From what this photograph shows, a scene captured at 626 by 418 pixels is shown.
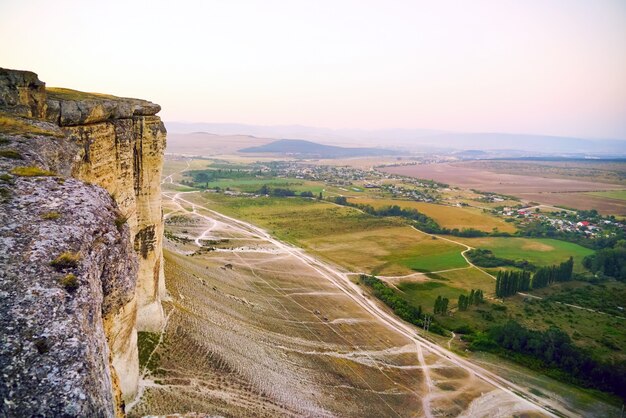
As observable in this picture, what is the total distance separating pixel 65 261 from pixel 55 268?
19cm

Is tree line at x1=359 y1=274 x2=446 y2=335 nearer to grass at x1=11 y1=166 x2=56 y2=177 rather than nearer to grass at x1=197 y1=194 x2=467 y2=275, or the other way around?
grass at x1=197 y1=194 x2=467 y2=275

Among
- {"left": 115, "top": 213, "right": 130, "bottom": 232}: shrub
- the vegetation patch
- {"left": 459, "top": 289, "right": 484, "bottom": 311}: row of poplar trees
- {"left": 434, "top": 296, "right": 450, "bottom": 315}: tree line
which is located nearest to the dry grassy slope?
the vegetation patch

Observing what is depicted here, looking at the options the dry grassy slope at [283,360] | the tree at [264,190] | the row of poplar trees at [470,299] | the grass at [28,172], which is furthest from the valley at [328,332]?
the tree at [264,190]

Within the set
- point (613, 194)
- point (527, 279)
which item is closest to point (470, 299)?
point (527, 279)

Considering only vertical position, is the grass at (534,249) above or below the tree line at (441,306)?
above

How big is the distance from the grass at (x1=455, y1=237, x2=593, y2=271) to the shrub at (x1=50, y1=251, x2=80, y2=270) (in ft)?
276

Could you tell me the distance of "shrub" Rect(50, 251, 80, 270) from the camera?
7391 mm

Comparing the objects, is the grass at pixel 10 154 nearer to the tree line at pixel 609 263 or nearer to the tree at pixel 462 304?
the tree at pixel 462 304

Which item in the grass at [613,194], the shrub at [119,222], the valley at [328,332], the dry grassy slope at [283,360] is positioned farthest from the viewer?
the grass at [613,194]

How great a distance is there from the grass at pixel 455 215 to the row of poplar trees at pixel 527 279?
3219cm

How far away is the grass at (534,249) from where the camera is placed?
268 ft

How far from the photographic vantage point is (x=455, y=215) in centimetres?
11488

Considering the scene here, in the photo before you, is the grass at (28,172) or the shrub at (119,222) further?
the shrub at (119,222)

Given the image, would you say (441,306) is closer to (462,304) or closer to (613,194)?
(462,304)
